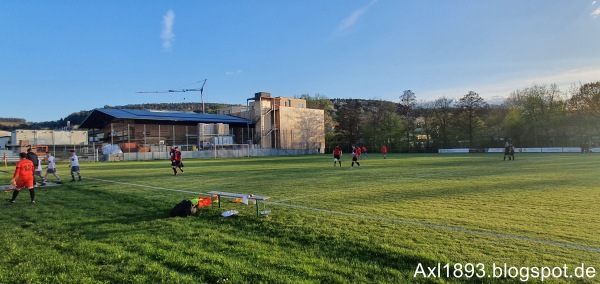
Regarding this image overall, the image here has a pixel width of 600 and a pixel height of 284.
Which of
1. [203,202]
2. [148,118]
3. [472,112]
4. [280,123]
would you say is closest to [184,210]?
[203,202]

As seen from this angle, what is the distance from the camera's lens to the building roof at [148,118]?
61747 mm

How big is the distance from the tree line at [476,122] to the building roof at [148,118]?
2725cm

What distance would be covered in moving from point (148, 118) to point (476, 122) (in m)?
62.0

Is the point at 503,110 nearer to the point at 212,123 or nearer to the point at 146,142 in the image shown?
the point at 212,123

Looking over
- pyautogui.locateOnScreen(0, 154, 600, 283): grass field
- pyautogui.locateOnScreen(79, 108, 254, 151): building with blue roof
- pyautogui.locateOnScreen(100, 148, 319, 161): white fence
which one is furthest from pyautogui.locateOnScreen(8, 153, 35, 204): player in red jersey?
pyautogui.locateOnScreen(79, 108, 254, 151): building with blue roof

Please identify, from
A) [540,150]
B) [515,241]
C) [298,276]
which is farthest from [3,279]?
[540,150]

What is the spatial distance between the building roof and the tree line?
27.2 meters

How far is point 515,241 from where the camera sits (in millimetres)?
6203

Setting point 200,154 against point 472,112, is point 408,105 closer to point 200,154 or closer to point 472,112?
point 472,112

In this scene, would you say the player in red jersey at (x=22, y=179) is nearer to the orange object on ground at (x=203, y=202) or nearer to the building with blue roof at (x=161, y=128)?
the orange object on ground at (x=203, y=202)

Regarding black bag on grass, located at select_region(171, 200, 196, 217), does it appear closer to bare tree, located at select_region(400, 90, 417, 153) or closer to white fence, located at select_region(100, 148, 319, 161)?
→ white fence, located at select_region(100, 148, 319, 161)

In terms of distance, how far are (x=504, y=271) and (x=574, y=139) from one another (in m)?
69.7

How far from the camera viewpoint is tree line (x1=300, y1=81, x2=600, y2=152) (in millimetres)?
61594

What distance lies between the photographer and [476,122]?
71.5 meters
